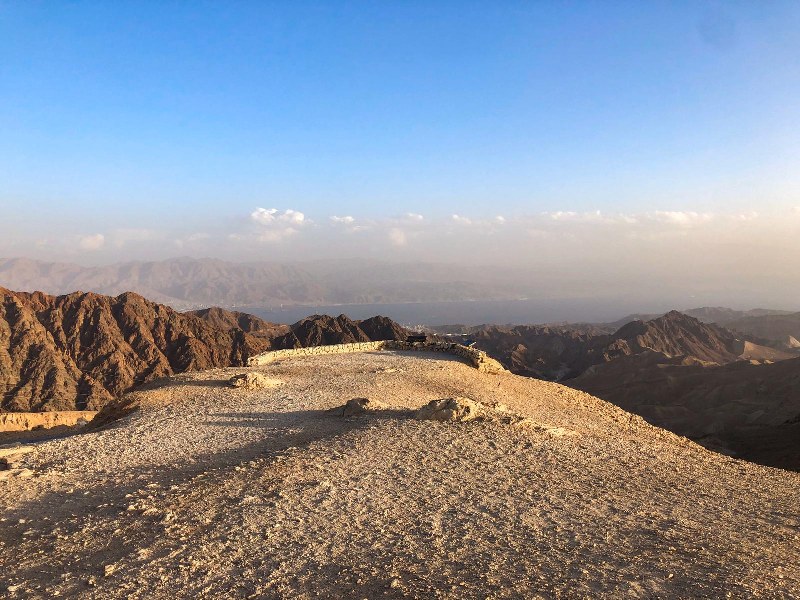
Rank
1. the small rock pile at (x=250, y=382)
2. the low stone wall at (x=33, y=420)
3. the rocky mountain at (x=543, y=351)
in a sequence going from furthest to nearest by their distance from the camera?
the rocky mountain at (x=543, y=351)
the low stone wall at (x=33, y=420)
the small rock pile at (x=250, y=382)

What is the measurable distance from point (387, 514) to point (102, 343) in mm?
70645

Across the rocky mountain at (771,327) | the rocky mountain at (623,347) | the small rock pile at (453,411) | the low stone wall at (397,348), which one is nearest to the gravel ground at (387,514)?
the small rock pile at (453,411)

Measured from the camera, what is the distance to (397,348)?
104 ft

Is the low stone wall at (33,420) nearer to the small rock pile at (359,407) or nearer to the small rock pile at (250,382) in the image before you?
the small rock pile at (250,382)

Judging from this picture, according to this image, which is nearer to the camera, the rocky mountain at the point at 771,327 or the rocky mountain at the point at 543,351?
the rocky mountain at the point at 543,351

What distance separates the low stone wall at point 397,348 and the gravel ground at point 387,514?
10.6 m

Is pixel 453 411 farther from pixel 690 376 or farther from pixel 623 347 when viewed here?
pixel 623 347

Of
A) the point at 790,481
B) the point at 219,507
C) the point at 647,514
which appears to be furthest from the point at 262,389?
the point at 790,481

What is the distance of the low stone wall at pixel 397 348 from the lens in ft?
82.2

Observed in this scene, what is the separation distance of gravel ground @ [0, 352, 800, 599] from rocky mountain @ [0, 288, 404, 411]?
1904 inches

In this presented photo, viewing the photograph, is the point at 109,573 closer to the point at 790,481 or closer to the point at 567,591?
the point at 567,591

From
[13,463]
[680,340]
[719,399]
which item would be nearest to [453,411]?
[13,463]

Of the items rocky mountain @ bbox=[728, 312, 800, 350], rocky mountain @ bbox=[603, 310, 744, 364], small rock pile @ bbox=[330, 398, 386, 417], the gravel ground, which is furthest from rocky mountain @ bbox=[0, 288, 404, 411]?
rocky mountain @ bbox=[728, 312, 800, 350]

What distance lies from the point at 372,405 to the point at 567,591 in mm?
8980
